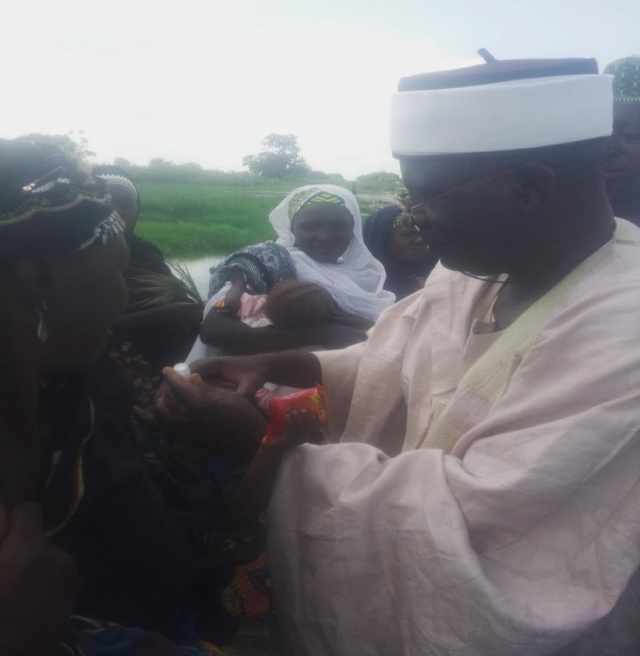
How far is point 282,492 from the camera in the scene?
170cm

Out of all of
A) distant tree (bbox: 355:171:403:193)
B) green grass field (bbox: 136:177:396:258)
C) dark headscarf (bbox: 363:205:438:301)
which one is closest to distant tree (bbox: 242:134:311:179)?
green grass field (bbox: 136:177:396:258)

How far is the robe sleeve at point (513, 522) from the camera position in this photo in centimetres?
135

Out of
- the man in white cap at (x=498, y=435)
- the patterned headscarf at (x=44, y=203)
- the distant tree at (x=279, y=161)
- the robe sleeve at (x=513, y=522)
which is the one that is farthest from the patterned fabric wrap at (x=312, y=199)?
the distant tree at (x=279, y=161)

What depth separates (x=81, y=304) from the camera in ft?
4.41

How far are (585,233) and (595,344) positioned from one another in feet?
1.18

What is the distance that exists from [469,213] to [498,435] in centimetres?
56

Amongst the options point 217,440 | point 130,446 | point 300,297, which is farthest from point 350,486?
point 300,297

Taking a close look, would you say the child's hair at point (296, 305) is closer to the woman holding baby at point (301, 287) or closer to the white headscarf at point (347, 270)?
the woman holding baby at point (301, 287)

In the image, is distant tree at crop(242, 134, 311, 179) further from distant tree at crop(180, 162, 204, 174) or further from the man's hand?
the man's hand

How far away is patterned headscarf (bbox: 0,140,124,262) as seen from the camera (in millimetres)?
1186

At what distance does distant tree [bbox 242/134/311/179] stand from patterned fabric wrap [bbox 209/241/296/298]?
19.3 meters

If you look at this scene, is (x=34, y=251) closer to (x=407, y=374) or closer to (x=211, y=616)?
(x=407, y=374)

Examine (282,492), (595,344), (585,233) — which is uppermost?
(585,233)

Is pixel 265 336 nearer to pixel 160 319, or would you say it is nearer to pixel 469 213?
pixel 160 319
